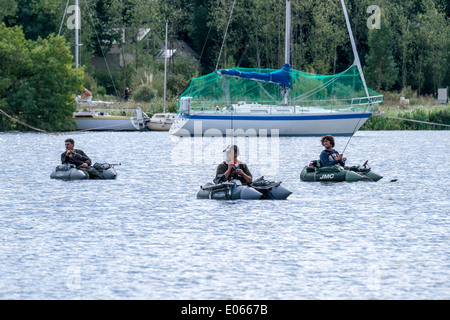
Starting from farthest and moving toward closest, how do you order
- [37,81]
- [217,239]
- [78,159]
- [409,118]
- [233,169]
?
[409,118]
[37,81]
[78,159]
[233,169]
[217,239]

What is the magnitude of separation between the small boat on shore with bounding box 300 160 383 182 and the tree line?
50765 mm

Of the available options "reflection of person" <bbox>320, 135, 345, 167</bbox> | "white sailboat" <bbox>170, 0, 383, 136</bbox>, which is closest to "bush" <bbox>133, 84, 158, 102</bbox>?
"white sailboat" <bbox>170, 0, 383, 136</bbox>

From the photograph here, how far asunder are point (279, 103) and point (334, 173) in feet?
106

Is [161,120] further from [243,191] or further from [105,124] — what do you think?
[243,191]

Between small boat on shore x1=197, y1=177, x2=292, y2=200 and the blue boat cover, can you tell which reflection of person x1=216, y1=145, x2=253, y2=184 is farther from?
the blue boat cover

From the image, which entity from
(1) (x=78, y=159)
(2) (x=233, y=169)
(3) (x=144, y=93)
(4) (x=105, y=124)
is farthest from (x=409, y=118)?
(2) (x=233, y=169)

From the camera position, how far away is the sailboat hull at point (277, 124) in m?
61.5

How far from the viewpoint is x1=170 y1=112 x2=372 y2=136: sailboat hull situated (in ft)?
202

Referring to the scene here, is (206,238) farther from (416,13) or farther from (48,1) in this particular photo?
(416,13)

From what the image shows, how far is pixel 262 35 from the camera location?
288 feet

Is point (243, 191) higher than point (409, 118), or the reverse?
point (409, 118)
